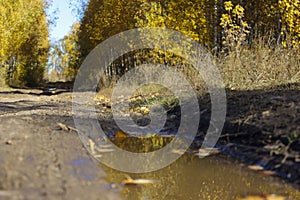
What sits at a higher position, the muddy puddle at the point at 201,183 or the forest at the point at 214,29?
the forest at the point at 214,29

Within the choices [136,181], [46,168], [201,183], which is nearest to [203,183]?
[201,183]

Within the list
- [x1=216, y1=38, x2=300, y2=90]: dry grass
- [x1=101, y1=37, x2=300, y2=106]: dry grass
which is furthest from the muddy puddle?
[x1=216, y1=38, x2=300, y2=90]: dry grass

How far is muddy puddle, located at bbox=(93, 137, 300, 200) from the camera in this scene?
3.03 m

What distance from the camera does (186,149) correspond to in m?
4.62

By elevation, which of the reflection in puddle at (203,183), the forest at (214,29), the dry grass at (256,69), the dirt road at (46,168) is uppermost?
the forest at (214,29)

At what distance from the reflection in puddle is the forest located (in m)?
4.41

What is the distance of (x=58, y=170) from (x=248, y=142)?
2203 millimetres

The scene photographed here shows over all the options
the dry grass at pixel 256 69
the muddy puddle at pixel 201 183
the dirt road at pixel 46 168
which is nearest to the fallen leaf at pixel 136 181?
the muddy puddle at pixel 201 183

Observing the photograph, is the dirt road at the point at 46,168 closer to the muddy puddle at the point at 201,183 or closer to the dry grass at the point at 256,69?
the muddy puddle at the point at 201,183

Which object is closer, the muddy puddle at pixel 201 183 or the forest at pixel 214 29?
the muddy puddle at pixel 201 183

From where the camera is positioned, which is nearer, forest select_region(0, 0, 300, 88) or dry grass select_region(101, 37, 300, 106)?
dry grass select_region(101, 37, 300, 106)

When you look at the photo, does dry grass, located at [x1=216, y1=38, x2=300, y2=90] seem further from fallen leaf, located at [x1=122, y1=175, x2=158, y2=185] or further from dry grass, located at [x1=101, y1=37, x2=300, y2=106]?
fallen leaf, located at [x1=122, y1=175, x2=158, y2=185]

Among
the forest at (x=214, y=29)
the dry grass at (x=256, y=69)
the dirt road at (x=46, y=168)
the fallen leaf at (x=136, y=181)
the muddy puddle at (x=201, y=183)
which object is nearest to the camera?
the dirt road at (x=46, y=168)

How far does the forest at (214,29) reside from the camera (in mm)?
8281
